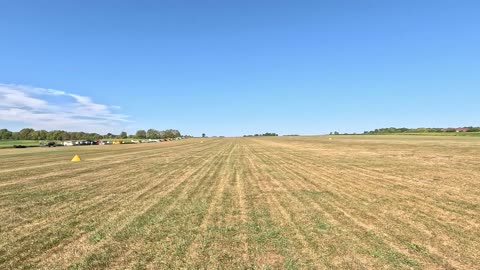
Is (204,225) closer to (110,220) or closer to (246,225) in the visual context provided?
(246,225)

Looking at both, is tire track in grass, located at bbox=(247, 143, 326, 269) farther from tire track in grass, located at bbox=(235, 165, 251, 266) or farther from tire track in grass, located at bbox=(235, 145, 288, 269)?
tire track in grass, located at bbox=(235, 165, 251, 266)

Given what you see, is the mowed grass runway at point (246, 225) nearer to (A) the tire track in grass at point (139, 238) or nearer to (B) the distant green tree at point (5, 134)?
(A) the tire track in grass at point (139, 238)

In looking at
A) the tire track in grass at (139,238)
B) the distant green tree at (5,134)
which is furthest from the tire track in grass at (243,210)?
the distant green tree at (5,134)

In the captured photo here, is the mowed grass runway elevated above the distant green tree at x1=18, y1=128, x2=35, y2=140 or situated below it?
below

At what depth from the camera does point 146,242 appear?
703cm

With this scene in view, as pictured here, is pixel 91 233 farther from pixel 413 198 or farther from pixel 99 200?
pixel 413 198

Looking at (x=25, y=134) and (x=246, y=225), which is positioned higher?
(x=25, y=134)

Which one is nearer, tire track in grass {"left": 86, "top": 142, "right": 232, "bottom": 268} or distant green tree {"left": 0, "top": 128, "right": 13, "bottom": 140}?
tire track in grass {"left": 86, "top": 142, "right": 232, "bottom": 268}

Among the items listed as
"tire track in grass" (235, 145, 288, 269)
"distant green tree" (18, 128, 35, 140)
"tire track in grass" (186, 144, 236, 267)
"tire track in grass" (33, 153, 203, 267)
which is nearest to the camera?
"tire track in grass" (235, 145, 288, 269)

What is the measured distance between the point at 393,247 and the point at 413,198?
17.7 feet

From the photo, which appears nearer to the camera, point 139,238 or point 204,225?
point 139,238

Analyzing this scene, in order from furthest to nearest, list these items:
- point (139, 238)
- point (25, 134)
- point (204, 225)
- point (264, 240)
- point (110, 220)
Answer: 1. point (25, 134)
2. point (110, 220)
3. point (204, 225)
4. point (139, 238)
5. point (264, 240)

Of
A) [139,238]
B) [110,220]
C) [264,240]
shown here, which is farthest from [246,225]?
[110,220]

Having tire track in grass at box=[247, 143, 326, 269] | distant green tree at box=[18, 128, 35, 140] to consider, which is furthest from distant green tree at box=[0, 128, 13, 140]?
tire track in grass at box=[247, 143, 326, 269]
